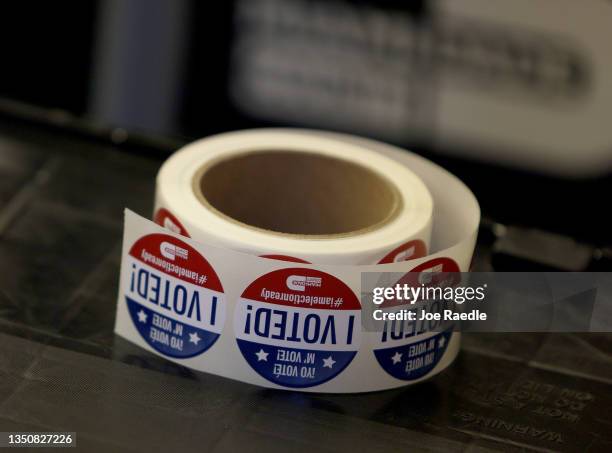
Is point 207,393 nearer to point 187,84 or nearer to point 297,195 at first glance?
point 297,195

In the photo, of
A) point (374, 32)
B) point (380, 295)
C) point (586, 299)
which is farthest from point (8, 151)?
point (374, 32)

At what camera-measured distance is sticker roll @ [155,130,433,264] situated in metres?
0.85

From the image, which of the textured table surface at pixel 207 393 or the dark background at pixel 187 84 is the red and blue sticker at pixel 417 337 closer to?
the textured table surface at pixel 207 393

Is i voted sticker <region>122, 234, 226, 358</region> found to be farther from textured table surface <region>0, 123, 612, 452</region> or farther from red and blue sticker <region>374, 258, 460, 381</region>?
red and blue sticker <region>374, 258, 460, 381</region>

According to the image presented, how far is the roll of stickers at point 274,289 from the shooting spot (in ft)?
2.67

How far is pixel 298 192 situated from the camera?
3.30 ft

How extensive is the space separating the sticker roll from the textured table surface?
108 millimetres

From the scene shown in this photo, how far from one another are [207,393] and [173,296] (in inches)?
3.1

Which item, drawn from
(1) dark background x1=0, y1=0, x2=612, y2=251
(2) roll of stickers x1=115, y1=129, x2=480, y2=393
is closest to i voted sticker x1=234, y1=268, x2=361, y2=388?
(2) roll of stickers x1=115, y1=129, x2=480, y2=393

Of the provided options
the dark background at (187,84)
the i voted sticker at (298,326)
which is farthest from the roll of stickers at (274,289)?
the dark background at (187,84)

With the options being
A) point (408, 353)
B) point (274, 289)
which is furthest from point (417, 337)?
point (274, 289)

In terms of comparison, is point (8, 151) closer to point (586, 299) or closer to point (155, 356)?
point (155, 356)

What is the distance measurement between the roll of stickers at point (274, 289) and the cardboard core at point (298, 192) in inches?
1.0

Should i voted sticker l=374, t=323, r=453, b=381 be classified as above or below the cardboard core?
below
